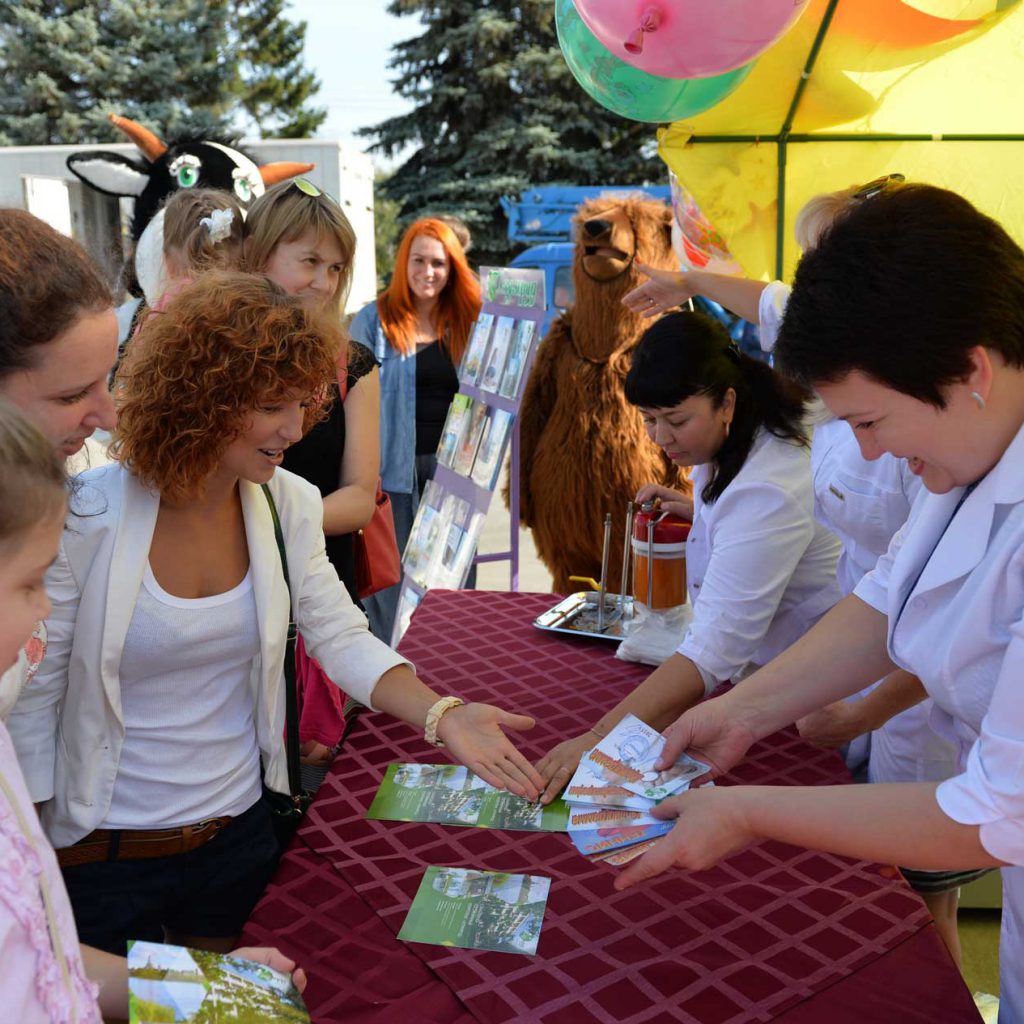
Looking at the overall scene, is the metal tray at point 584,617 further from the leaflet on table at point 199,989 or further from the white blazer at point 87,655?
the leaflet on table at point 199,989

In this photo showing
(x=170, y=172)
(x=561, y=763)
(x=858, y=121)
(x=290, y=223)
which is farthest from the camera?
(x=170, y=172)

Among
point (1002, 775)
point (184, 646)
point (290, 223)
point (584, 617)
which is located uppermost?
point (290, 223)

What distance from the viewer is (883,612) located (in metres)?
1.53

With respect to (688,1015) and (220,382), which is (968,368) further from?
(220,382)

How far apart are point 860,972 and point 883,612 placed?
55cm

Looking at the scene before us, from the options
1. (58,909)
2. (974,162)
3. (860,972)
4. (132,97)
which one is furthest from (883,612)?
(132,97)

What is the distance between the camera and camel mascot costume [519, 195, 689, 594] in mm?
3660

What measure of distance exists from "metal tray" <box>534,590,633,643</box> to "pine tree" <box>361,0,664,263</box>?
539 inches

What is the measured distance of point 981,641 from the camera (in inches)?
44.4

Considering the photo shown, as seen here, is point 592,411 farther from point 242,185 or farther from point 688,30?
point 242,185

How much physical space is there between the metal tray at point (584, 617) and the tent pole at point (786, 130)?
1183 mm

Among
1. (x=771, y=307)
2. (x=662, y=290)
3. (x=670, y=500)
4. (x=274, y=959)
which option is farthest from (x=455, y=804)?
(x=662, y=290)

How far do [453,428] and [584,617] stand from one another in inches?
67.4

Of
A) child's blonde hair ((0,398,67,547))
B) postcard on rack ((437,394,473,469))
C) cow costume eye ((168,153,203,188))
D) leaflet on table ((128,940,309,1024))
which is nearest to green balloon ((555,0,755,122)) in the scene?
postcard on rack ((437,394,473,469))
